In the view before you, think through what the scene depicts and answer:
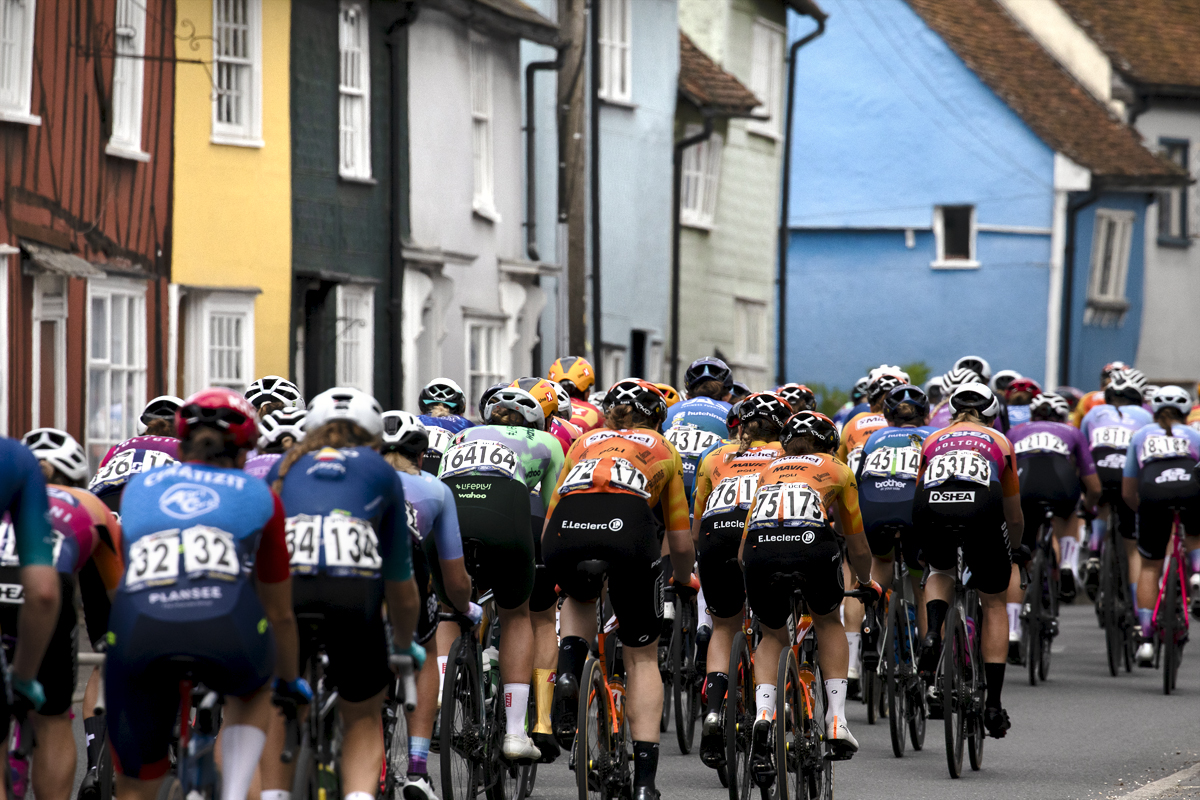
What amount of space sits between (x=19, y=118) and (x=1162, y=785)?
1101 centimetres

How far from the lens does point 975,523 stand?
1139 cm

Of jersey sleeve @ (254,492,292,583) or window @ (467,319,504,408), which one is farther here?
window @ (467,319,504,408)

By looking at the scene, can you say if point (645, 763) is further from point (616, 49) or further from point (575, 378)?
point (616, 49)

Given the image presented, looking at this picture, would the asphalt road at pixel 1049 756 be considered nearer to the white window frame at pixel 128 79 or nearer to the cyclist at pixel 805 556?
the cyclist at pixel 805 556

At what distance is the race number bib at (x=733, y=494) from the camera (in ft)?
33.4

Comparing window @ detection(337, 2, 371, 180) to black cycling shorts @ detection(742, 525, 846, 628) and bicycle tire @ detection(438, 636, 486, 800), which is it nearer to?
bicycle tire @ detection(438, 636, 486, 800)

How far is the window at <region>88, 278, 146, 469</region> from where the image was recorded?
19250mm

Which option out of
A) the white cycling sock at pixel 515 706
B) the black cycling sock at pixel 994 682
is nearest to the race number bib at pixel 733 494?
the white cycling sock at pixel 515 706

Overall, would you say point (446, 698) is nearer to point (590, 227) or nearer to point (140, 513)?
point (140, 513)

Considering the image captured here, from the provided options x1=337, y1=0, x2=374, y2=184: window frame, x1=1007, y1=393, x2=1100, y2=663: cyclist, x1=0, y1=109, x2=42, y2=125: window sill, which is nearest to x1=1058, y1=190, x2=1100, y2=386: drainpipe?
x1=337, y1=0, x2=374, y2=184: window frame

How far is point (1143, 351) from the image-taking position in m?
43.9

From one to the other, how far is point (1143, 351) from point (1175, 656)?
97.5 feet

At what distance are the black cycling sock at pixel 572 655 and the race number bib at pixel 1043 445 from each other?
7232mm

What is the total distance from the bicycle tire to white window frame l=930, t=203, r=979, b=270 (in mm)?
32908
